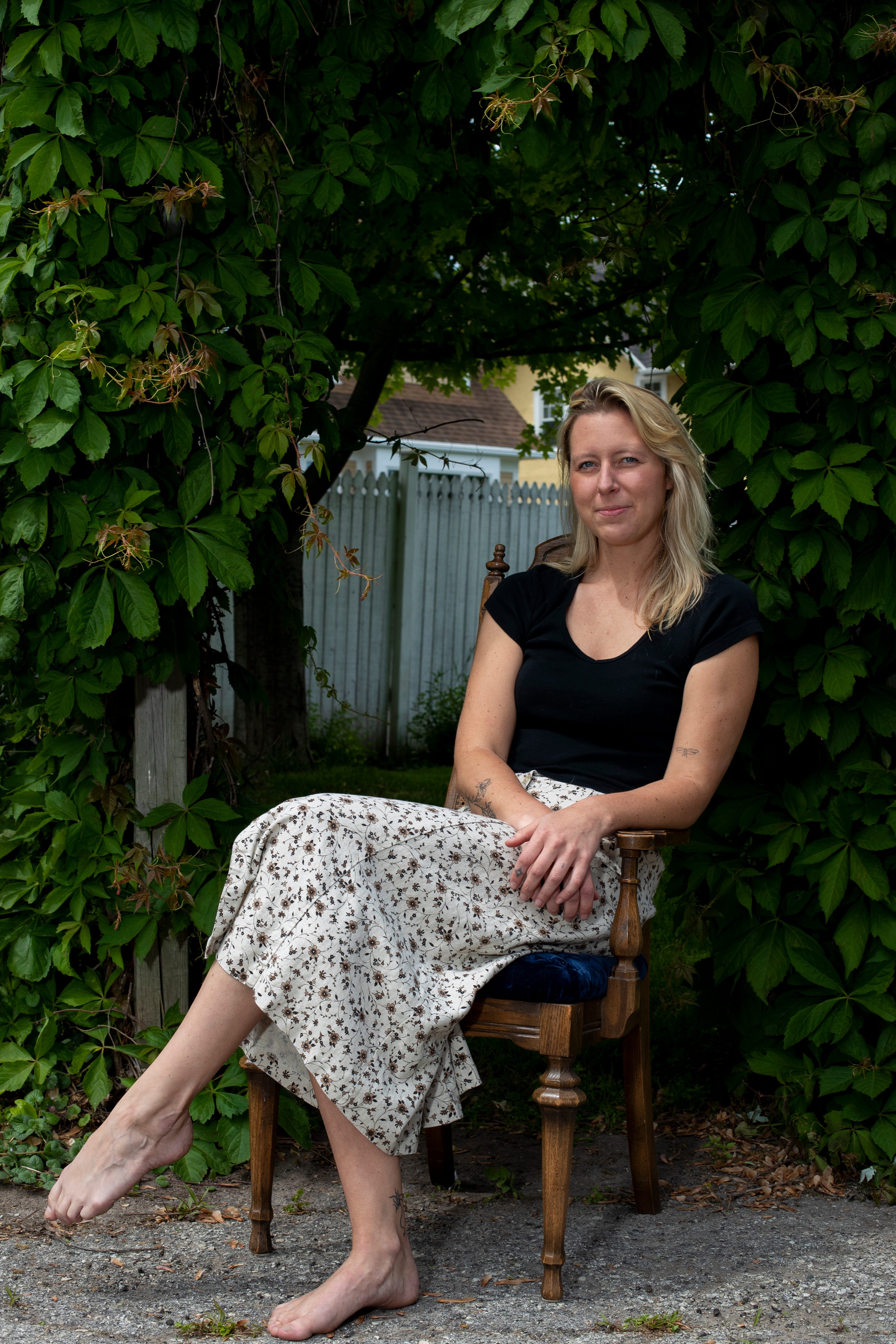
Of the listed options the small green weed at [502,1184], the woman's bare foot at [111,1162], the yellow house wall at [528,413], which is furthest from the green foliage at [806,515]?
the yellow house wall at [528,413]

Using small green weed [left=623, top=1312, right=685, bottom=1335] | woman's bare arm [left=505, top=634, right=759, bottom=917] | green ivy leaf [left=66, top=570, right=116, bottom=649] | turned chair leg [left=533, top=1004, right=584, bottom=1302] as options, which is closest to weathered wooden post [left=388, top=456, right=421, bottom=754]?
green ivy leaf [left=66, top=570, right=116, bottom=649]

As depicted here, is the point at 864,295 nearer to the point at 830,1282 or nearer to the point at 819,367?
the point at 819,367

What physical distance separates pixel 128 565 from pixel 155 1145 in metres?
1.15

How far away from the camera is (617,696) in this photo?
2.61 metres

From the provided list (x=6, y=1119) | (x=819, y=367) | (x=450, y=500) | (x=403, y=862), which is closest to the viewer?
(x=403, y=862)

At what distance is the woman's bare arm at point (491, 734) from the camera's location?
251 centimetres

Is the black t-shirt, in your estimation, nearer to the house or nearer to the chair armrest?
the chair armrest

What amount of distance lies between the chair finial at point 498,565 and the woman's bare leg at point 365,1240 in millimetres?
1460

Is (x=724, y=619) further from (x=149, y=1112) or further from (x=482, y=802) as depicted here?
(x=149, y=1112)

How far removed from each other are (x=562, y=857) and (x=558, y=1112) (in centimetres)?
45

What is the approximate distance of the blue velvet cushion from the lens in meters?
2.26

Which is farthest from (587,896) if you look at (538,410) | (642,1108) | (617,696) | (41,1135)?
(538,410)

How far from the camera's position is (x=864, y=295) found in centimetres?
261

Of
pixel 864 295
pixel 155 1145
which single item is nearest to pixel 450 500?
pixel 864 295
